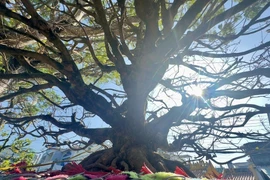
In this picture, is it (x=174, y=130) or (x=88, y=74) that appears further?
(x=88, y=74)

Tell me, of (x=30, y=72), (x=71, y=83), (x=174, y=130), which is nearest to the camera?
(x=71, y=83)

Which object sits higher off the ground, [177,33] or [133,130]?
[177,33]

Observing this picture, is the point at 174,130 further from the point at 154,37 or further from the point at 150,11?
the point at 150,11

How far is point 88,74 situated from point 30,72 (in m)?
1.79

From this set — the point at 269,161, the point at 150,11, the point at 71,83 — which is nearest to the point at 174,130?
the point at 269,161

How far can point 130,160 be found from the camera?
1.63m

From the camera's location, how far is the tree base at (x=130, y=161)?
155cm

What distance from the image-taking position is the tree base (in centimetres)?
155

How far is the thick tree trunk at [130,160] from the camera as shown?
61.2 inches

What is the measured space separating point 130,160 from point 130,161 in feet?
0.03

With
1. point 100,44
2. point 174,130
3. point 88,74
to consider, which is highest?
point 100,44

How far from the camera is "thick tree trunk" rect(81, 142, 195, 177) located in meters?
1.55

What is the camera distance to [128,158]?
1656 millimetres

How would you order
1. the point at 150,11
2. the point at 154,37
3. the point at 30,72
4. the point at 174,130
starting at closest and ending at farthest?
1. the point at 150,11
2. the point at 154,37
3. the point at 30,72
4. the point at 174,130
